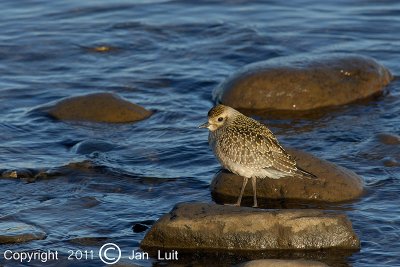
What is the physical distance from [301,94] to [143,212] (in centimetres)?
418

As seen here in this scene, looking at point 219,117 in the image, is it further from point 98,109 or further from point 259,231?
point 98,109

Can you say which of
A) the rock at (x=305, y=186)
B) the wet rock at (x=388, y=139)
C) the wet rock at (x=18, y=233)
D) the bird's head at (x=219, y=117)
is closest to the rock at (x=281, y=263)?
the rock at (x=305, y=186)

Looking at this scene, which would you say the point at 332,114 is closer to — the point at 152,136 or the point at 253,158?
the point at 152,136


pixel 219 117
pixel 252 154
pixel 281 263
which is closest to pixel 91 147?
pixel 219 117

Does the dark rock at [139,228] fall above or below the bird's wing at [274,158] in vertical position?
below

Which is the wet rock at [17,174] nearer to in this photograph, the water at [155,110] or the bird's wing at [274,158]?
the water at [155,110]

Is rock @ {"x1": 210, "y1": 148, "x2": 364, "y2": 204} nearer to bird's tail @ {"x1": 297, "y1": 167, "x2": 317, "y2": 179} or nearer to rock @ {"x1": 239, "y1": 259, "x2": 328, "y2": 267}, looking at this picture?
bird's tail @ {"x1": 297, "y1": 167, "x2": 317, "y2": 179}

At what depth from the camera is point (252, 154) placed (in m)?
9.33

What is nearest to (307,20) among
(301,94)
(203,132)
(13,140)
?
(301,94)

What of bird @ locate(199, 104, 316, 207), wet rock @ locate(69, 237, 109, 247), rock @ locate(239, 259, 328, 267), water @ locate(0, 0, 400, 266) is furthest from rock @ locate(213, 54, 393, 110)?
rock @ locate(239, 259, 328, 267)

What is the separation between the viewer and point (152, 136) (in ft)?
39.3

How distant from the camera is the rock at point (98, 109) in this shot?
1241cm

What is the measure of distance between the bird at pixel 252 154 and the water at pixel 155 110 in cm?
66

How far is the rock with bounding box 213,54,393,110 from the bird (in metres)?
3.36
